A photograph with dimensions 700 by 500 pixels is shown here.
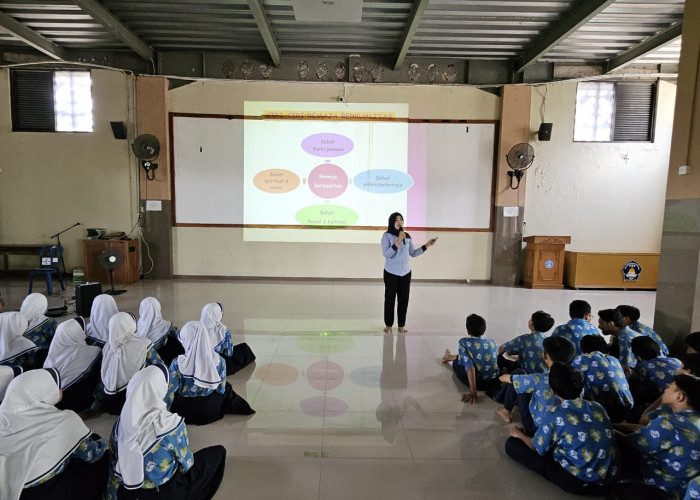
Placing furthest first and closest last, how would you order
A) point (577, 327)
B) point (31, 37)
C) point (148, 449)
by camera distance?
1. point (31, 37)
2. point (577, 327)
3. point (148, 449)

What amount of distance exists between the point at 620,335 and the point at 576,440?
1526mm

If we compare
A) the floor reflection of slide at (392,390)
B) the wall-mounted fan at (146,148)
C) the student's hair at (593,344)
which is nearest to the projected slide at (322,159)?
the wall-mounted fan at (146,148)

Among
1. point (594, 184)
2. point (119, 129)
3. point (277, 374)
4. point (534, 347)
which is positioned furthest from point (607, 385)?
point (119, 129)

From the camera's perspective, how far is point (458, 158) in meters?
7.56

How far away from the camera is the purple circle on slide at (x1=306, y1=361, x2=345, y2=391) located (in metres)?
3.13

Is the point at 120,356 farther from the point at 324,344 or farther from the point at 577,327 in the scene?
the point at 577,327

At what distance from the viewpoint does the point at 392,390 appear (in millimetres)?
3074

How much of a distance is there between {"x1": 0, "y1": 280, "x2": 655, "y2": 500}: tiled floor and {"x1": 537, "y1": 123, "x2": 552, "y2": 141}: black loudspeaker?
3395 mm

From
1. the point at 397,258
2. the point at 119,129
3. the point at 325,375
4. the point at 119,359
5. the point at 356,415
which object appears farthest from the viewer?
the point at 119,129

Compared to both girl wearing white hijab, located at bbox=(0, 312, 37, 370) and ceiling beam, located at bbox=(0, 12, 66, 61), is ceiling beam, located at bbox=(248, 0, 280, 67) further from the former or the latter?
girl wearing white hijab, located at bbox=(0, 312, 37, 370)

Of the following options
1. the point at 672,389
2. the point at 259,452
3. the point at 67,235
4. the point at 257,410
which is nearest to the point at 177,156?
the point at 67,235

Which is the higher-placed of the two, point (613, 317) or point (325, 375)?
point (613, 317)

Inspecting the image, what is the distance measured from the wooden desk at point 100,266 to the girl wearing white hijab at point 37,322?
13.0 feet

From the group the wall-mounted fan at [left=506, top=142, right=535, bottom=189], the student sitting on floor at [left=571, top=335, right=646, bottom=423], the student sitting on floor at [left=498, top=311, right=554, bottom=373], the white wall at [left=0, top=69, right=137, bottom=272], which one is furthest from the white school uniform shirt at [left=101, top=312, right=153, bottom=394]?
the wall-mounted fan at [left=506, top=142, right=535, bottom=189]
